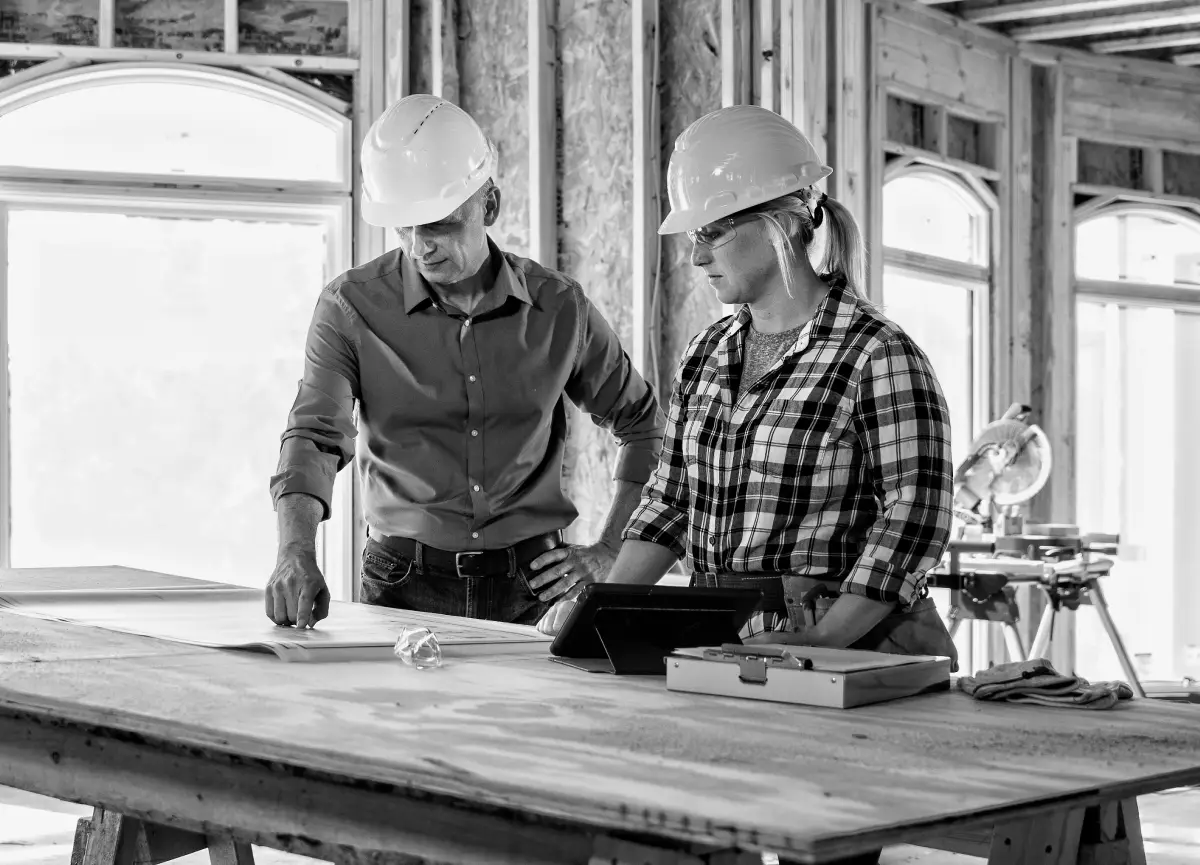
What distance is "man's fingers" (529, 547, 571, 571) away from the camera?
10.2 feet

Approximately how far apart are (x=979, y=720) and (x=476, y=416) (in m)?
1.77

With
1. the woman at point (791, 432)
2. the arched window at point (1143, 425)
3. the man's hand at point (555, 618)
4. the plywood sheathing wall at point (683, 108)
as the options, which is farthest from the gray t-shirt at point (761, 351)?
the arched window at point (1143, 425)

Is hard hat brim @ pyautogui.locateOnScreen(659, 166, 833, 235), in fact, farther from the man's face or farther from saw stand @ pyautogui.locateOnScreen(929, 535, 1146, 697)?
saw stand @ pyautogui.locateOnScreen(929, 535, 1146, 697)

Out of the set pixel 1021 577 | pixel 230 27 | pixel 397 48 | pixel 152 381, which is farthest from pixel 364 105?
pixel 1021 577

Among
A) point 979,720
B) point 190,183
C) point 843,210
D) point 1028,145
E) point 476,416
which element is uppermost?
point 1028,145

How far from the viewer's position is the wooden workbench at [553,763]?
3.92ft

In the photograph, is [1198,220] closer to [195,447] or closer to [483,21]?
[483,21]

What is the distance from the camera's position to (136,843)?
2.54m

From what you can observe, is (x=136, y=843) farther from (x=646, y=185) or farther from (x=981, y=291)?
(x=981, y=291)

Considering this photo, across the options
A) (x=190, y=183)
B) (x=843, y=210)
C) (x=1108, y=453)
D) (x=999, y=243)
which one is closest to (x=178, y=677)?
(x=843, y=210)

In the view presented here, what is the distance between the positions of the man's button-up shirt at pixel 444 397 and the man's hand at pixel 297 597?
0.59 metres

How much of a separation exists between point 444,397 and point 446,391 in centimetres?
2

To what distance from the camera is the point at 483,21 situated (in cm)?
618

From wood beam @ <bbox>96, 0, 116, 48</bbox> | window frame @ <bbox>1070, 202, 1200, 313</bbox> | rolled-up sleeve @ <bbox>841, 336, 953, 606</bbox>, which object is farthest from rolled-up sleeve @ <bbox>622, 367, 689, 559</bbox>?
window frame @ <bbox>1070, 202, 1200, 313</bbox>
